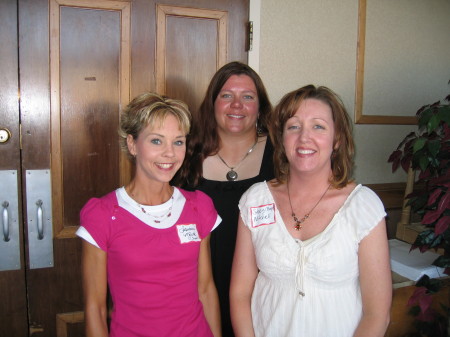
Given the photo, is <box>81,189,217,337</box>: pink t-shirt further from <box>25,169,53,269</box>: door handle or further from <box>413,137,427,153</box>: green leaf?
<box>413,137,427,153</box>: green leaf

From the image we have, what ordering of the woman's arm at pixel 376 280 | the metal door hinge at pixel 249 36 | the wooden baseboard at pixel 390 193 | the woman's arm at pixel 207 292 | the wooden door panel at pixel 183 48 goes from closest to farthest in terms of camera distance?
the woman's arm at pixel 376 280 < the woman's arm at pixel 207 292 < the wooden door panel at pixel 183 48 < the metal door hinge at pixel 249 36 < the wooden baseboard at pixel 390 193

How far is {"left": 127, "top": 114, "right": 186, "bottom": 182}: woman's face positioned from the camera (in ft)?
4.21

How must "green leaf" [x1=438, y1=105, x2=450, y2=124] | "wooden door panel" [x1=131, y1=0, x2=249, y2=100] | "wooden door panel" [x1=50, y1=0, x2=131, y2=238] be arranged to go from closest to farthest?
Result: "green leaf" [x1=438, y1=105, x2=450, y2=124] < "wooden door panel" [x1=50, y1=0, x2=131, y2=238] < "wooden door panel" [x1=131, y1=0, x2=249, y2=100]

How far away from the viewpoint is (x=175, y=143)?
52.5 inches

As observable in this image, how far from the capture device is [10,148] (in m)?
1.75

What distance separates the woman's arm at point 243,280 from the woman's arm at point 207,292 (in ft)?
0.33

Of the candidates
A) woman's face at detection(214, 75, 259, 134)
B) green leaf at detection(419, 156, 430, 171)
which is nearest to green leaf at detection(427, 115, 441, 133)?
green leaf at detection(419, 156, 430, 171)

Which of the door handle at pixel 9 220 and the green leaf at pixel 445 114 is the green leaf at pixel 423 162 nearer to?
the green leaf at pixel 445 114

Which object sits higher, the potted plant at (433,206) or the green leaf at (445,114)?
the green leaf at (445,114)

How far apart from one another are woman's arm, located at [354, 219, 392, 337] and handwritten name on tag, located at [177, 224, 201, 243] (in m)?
0.57

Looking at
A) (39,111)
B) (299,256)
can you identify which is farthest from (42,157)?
(299,256)

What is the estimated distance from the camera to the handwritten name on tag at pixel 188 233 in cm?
129

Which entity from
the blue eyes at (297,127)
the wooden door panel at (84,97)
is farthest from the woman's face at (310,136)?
the wooden door panel at (84,97)

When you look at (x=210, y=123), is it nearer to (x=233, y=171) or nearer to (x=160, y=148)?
(x=233, y=171)
